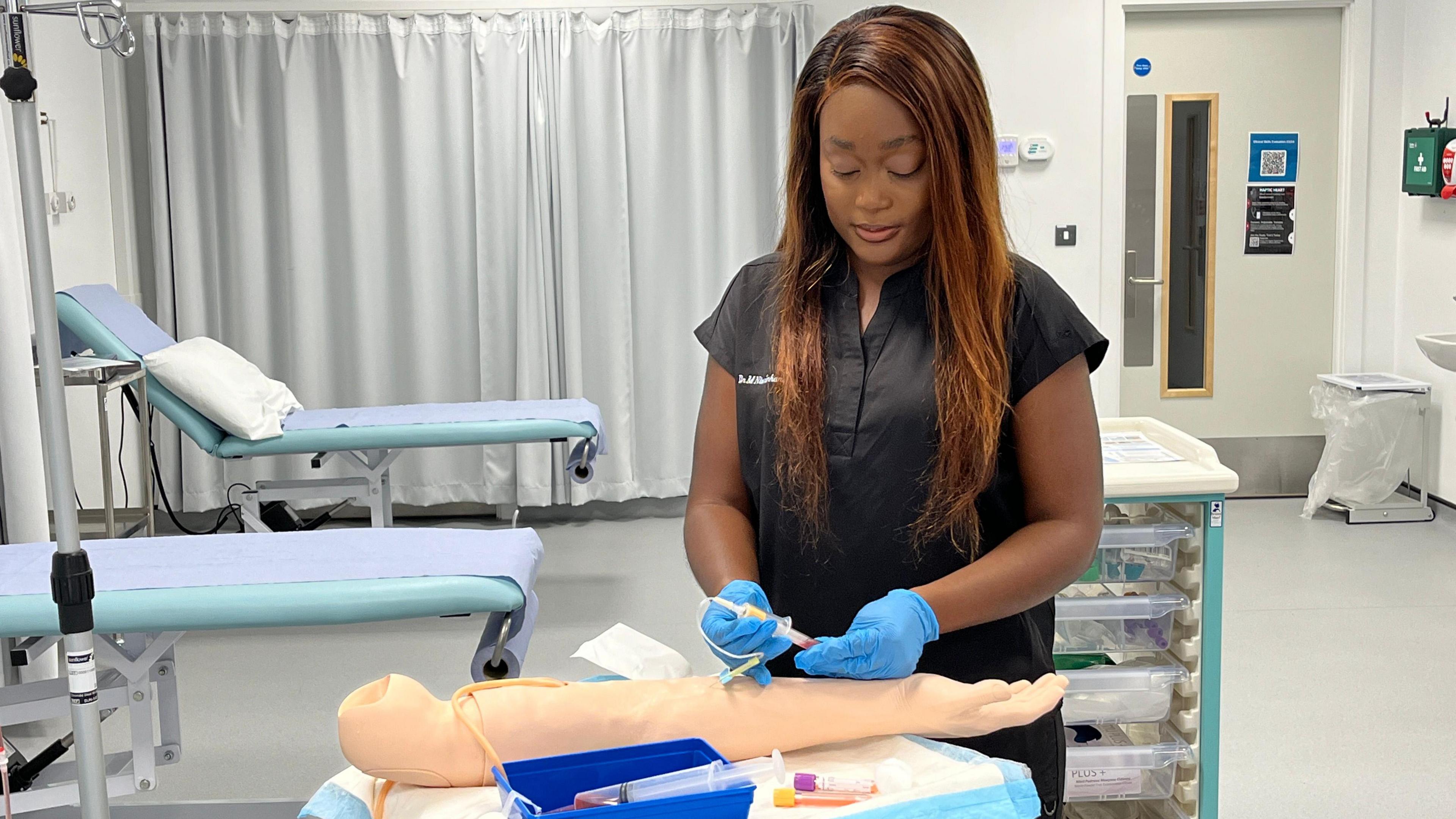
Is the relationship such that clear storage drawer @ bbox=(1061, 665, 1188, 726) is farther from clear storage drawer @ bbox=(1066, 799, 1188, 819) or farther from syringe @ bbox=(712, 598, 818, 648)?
syringe @ bbox=(712, 598, 818, 648)

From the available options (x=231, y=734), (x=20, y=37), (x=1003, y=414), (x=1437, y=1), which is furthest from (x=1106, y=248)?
(x=20, y=37)

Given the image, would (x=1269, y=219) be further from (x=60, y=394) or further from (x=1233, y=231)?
(x=60, y=394)

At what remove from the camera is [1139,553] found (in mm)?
2439

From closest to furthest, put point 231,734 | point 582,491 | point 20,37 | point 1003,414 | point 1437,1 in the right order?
point 20,37, point 1003,414, point 231,734, point 1437,1, point 582,491

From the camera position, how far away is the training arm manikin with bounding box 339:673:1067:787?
4.00 feet

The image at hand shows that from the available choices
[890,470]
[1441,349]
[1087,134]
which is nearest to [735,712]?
[890,470]

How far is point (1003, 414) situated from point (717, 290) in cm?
393

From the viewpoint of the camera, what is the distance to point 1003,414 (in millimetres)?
1358

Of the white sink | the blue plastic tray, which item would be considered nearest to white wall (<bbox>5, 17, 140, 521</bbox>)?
the blue plastic tray

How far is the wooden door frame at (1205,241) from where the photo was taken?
5.34 m

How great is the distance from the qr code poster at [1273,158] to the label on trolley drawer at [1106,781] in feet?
12.1

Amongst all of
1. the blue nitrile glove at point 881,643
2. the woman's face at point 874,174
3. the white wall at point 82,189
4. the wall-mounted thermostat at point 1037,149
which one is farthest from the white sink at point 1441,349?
the white wall at point 82,189

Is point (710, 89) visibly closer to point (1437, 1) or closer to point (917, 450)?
point (1437, 1)

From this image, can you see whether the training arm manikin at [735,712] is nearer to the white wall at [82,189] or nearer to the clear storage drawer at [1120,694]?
the clear storage drawer at [1120,694]
